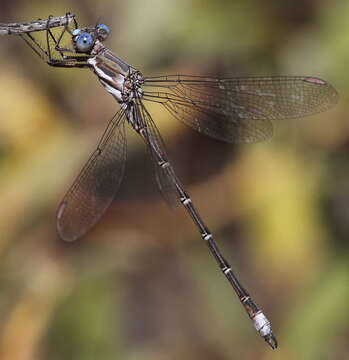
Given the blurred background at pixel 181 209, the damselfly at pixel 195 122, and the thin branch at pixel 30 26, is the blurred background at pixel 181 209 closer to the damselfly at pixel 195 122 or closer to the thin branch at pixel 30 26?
the damselfly at pixel 195 122

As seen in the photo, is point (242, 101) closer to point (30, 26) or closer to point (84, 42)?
point (84, 42)

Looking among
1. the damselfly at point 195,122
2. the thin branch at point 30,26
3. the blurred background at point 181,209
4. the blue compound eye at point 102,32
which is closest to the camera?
the thin branch at point 30,26

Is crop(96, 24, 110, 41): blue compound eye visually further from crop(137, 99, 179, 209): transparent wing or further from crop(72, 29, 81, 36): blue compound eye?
crop(137, 99, 179, 209): transparent wing

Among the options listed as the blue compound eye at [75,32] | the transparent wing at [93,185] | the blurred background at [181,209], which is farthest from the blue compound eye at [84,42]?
the blurred background at [181,209]

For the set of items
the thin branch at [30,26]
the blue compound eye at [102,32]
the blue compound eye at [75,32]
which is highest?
the blue compound eye at [102,32]

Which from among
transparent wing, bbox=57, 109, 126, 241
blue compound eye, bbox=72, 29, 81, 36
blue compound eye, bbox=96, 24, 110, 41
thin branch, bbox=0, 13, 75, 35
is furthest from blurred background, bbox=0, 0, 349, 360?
thin branch, bbox=0, 13, 75, 35

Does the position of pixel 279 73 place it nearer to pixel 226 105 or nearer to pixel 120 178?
pixel 226 105
